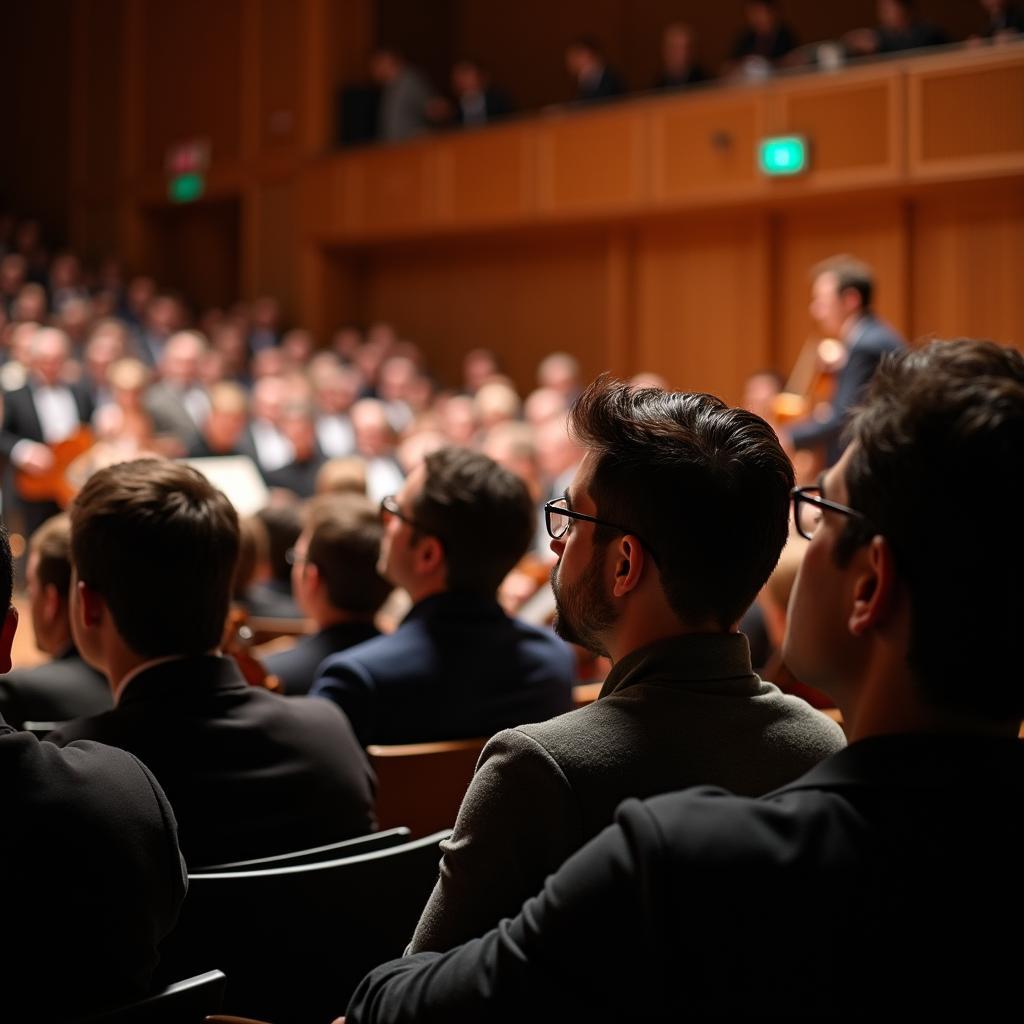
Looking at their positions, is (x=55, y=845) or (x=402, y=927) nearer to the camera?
(x=55, y=845)

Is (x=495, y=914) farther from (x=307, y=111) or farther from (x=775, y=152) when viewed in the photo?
(x=307, y=111)

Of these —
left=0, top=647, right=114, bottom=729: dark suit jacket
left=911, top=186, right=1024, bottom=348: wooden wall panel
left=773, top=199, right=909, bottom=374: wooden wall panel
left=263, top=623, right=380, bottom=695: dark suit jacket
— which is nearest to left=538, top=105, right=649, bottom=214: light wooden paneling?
left=773, top=199, right=909, bottom=374: wooden wall panel

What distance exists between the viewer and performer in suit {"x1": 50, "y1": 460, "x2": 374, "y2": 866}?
188cm

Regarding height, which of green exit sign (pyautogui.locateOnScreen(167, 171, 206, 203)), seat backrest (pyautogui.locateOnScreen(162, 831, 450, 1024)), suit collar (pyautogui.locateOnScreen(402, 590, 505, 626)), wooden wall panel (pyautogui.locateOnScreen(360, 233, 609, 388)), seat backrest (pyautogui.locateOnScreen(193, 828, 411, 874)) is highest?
green exit sign (pyautogui.locateOnScreen(167, 171, 206, 203))

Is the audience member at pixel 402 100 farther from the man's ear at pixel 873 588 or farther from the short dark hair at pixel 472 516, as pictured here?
the man's ear at pixel 873 588

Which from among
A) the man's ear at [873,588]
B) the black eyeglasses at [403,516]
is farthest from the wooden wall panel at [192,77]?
the man's ear at [873,588]

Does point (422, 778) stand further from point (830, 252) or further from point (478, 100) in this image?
point (478, 100)

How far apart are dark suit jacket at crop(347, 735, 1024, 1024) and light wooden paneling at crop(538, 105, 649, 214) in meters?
9.24

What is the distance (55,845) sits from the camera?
1343 millimetres

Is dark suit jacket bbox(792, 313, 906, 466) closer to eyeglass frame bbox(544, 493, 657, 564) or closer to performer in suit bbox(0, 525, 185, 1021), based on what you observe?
eyeglass frame bbox(544, 493, 657, 564)

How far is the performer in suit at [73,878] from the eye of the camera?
1.33 m

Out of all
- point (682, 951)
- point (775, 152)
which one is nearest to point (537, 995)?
point (682, 951)

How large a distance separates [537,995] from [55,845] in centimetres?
59

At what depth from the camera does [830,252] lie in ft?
31.2
